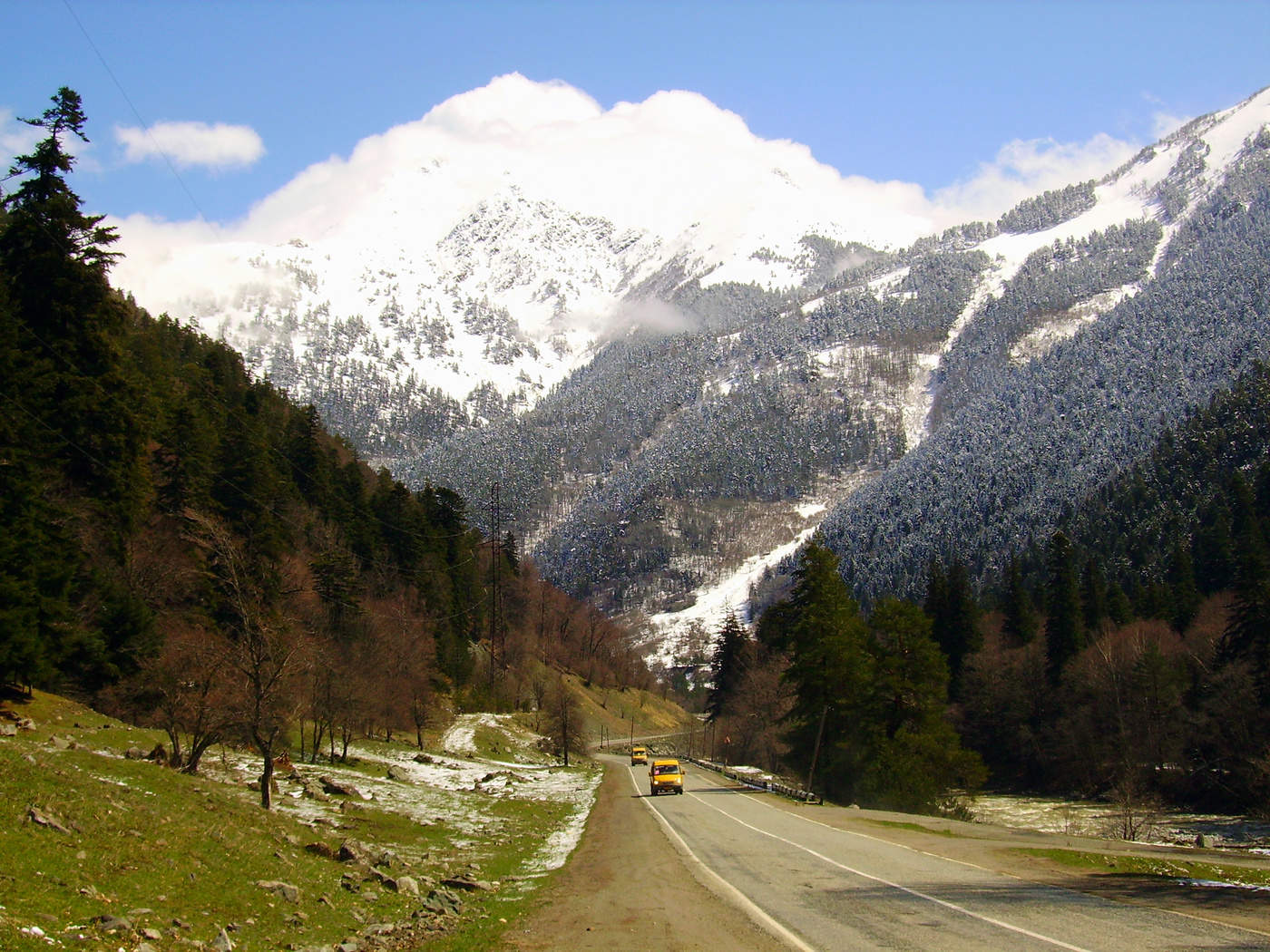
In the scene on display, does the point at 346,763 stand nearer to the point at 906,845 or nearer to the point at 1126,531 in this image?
the point at 906,845

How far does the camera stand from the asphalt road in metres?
11.8

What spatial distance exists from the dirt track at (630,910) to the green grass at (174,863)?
2.94 feet

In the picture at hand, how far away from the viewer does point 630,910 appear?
15445 mm

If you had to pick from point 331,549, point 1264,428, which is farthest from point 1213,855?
point 1264,428

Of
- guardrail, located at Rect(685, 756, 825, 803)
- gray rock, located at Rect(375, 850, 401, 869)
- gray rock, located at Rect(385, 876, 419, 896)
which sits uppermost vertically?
gray rock, located at Rect(385, 876, 419, 896)

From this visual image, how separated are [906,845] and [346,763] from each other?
26.9m

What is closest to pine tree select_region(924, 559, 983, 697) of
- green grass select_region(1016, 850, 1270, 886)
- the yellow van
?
the yellow van

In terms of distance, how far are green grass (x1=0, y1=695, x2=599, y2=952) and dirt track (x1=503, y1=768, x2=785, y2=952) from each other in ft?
2.94

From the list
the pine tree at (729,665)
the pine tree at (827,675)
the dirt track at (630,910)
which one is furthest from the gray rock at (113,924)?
the pine tree at (729,665)

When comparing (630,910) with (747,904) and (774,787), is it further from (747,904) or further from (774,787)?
(774,787)

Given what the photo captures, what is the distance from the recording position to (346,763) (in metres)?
41.0

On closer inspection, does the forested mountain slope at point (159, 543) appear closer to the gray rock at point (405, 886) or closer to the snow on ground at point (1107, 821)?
the gray rock at point (405, 886)

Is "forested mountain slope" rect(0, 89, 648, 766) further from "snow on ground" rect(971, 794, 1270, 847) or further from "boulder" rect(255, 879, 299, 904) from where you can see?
"snow on ground" rect(971, 794, 1270, 847)

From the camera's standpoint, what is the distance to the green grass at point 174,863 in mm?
10547
